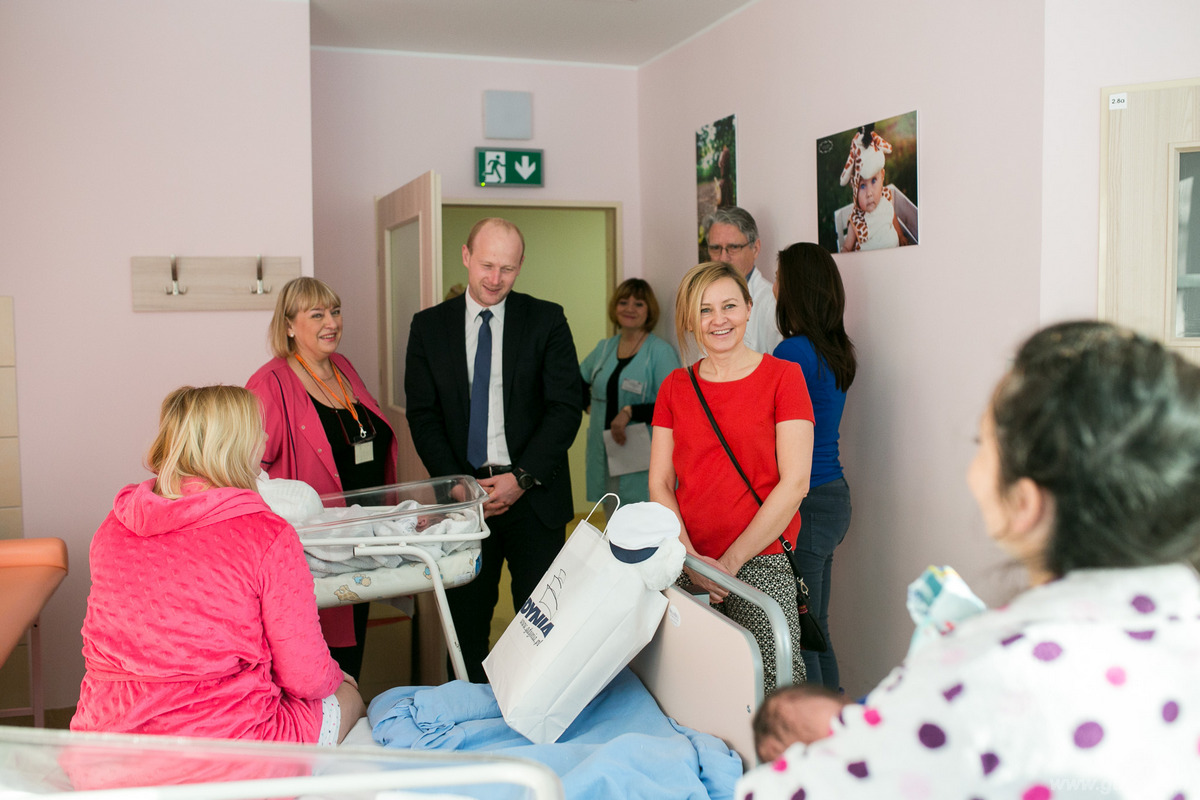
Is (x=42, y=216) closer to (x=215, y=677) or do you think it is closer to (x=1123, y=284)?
(x=215, y=677)

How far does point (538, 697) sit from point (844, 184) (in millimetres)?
2172

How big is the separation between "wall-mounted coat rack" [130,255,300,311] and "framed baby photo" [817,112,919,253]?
2144 millimetres

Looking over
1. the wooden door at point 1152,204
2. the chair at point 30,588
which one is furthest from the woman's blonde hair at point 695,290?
the chair at point 30,588

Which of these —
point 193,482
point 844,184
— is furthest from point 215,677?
point 844,184

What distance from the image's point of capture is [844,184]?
326cm

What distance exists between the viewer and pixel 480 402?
2959 mm

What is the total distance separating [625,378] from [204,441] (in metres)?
2.77

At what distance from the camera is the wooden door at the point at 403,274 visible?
364 centimetres

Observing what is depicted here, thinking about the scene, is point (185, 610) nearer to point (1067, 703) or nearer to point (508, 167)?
point (1067, 703)

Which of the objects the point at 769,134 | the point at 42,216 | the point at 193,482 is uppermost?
the point at 769,134

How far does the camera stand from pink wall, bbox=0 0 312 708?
11.6 feet

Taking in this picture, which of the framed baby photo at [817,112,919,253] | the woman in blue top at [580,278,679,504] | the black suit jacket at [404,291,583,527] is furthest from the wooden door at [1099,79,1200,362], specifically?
the woman in blue top at [580,278,679,504]

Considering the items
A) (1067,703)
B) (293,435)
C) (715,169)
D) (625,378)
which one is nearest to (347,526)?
(293,435)

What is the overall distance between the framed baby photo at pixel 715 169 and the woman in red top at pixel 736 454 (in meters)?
1.82
